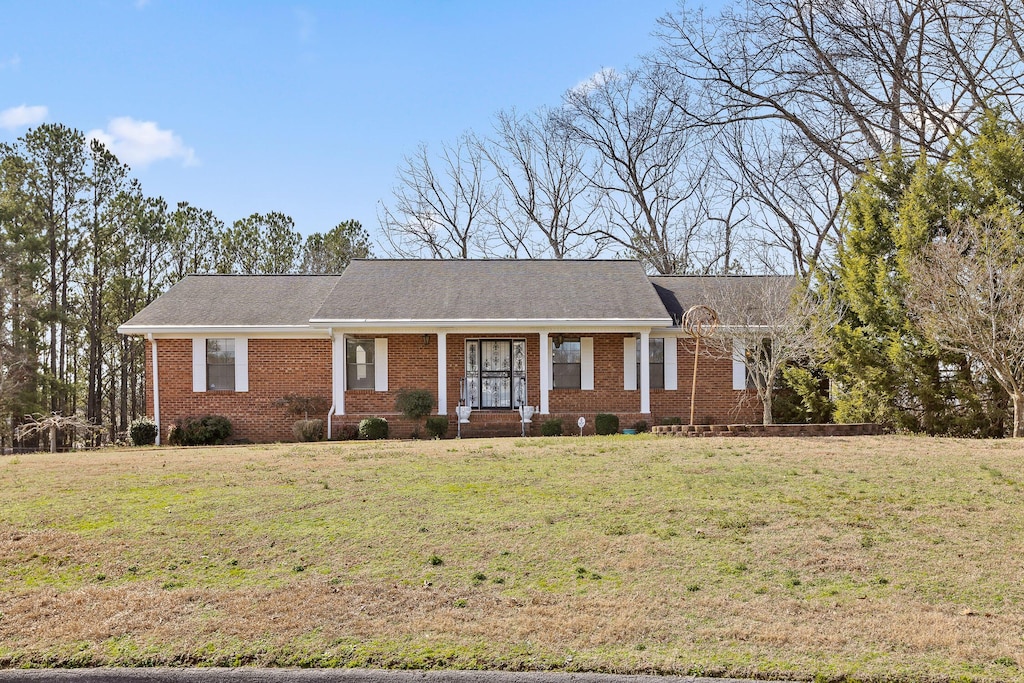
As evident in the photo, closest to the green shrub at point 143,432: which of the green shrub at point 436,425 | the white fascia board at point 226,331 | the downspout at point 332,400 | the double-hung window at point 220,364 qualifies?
the double-hung window at point 220,364

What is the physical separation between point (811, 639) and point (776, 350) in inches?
487

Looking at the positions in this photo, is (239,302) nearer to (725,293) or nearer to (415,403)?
(415,403)

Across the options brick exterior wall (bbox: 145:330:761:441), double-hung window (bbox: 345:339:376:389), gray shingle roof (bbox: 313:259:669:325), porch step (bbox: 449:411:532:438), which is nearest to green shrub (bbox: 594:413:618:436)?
brick exterior wall (bbox: 145:330:761:441)

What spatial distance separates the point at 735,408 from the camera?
21.1 m

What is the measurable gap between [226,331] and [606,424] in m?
9.25

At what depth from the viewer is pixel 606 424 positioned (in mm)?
19359

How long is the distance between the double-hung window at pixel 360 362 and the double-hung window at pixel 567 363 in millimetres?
4466

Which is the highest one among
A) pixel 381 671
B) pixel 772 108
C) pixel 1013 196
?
pixel 772 108

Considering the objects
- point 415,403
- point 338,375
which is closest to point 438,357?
point 415,403

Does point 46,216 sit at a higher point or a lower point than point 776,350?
higher

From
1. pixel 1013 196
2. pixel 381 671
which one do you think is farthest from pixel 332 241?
pixel 381 671

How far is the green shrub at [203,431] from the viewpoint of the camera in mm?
19500

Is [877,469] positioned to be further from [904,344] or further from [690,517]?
[904,344]

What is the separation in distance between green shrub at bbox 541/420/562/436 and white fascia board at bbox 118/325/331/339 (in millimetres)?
5605
